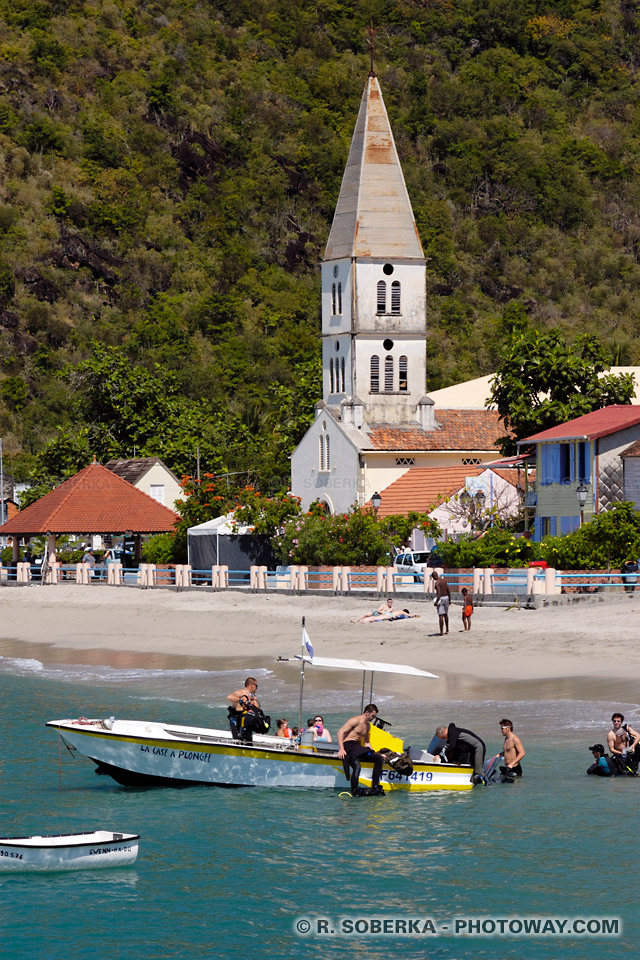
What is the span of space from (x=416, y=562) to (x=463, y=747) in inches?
1075

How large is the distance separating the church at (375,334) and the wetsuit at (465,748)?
41565 millimetres

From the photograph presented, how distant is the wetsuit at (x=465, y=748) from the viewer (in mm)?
22594

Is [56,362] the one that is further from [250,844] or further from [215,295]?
[250,844]

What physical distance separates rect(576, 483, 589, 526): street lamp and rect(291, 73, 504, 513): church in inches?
641

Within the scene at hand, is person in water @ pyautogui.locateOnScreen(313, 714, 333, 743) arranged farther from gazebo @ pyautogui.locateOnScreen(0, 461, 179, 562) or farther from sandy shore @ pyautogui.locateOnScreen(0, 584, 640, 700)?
gazebo @ pyautogui.locateOnScreen(0, 461, 179, 562)

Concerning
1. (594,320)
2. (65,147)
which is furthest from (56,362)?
(594,320)

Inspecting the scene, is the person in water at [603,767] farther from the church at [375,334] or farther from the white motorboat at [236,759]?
the church at [375,334]

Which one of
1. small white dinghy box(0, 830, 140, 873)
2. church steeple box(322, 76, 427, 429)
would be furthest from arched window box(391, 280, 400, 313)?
small white dinghy box(0, 830, 140, 873)

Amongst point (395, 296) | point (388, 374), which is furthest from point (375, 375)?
point (395, 296)

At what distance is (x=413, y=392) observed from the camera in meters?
67.7

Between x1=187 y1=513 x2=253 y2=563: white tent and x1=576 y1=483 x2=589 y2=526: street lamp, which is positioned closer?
x1=576 y1=483 x2=589 y2=526: street lamp

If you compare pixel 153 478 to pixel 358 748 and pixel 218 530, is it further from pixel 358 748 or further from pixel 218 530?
pixel 358 748

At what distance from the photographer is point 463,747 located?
22.6 metres

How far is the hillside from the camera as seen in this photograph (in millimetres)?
122438
